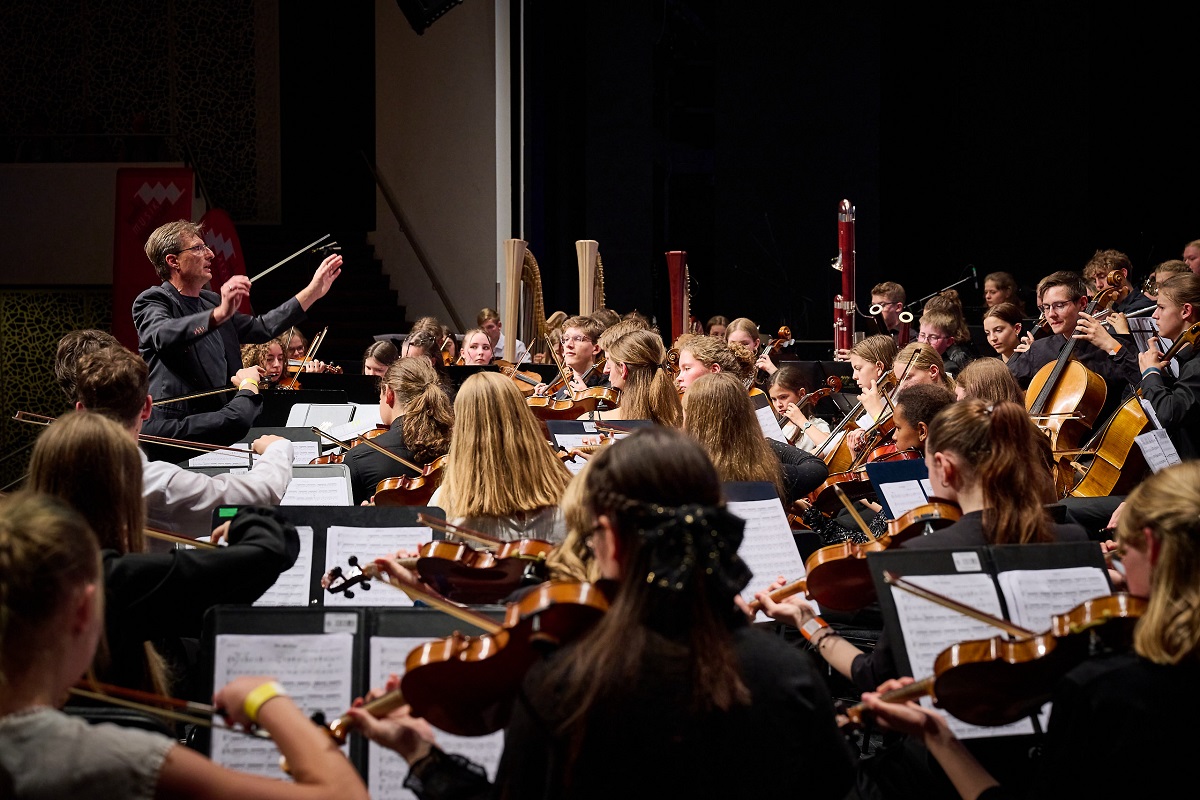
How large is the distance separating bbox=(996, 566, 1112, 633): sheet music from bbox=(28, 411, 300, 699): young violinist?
152cm

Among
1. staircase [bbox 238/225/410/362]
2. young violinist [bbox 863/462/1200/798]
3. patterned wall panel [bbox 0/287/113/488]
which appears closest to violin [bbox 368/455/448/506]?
young violinist [bbox 863/462/1200/798]

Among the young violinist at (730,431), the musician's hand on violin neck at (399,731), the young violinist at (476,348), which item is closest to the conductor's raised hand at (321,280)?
the young violinist at (476,348)

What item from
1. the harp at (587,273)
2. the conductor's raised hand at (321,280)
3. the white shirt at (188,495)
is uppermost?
the harp at (587,273)

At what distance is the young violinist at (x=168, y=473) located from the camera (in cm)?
281

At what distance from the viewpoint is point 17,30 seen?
1397 centimetres

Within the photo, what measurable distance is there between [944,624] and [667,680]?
3.32 feet

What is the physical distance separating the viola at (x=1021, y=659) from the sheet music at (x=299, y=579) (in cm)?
155

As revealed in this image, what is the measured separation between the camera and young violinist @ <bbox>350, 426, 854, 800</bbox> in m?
1.46

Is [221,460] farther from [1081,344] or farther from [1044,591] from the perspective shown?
[1081,344]

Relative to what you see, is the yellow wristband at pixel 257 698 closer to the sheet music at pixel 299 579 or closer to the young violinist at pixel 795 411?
the sheet music at pixel 299 579

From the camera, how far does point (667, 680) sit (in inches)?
58.4

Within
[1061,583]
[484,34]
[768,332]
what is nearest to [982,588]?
[1061,583]

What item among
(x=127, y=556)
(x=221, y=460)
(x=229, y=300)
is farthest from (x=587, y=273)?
(x=127, y=556)

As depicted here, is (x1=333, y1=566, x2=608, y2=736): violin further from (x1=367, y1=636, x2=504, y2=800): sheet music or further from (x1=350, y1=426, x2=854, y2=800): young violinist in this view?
(x1=367, y1=636, x2=504, y2=800): sheet music
